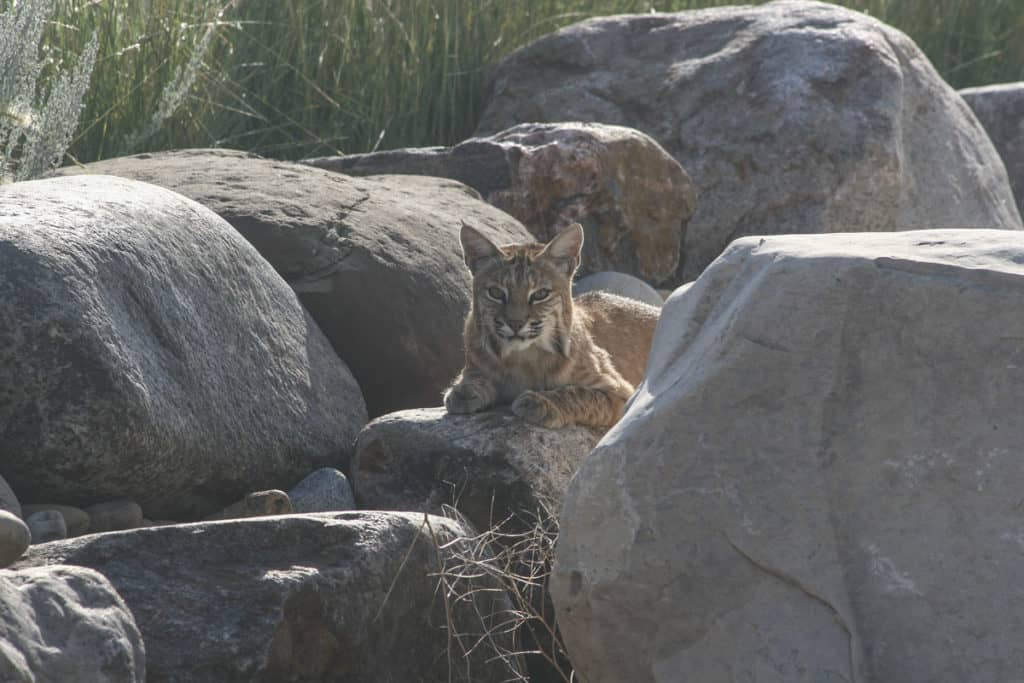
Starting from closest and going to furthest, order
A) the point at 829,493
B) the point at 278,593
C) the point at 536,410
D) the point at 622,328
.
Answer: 1. the point at 829,493
2. the point at 278,593
3. the point at 536,410
4. the point at 622,328

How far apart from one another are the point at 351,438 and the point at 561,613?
222cm

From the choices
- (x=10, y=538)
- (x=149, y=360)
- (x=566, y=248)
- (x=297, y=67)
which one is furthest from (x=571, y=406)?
(x=297, y=67)

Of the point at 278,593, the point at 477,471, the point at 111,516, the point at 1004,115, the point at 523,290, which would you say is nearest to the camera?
the point at 278,593

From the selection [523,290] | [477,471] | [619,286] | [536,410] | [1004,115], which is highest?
[523,290]

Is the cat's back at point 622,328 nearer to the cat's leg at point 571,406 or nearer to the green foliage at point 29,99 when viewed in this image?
the cat's leg at point 571,406

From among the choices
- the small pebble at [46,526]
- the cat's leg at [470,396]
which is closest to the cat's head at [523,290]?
the cat's leg at [470,396]

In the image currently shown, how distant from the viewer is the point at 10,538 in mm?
3393

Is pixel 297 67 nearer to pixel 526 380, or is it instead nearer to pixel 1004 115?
pixel 526 380

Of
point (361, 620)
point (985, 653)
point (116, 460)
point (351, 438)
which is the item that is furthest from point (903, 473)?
point (351, 438)

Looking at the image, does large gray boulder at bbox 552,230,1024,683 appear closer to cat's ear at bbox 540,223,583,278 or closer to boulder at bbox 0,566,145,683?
boulder at bbox 0,566,145,683

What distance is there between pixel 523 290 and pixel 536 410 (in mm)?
562

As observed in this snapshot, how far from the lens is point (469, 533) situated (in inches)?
170

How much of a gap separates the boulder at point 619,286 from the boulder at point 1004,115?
16.5 ft

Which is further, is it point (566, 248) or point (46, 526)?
point (566, 248)
